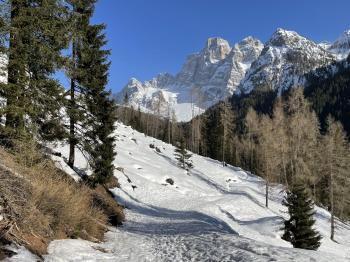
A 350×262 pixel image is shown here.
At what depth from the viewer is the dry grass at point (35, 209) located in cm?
825

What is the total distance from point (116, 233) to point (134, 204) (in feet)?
48.8

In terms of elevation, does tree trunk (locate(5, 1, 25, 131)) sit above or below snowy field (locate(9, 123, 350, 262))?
above

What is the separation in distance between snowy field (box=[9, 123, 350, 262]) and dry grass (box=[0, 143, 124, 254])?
0.46 m

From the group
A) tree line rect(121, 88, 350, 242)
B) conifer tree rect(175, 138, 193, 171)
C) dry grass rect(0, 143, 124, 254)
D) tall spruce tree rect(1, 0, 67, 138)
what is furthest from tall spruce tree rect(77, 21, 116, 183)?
conifer tree rect(175, 138, 193, 171)

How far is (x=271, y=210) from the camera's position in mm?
44812

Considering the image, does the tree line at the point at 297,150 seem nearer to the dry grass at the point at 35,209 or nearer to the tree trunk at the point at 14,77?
the tree trunk at the point at 14,77

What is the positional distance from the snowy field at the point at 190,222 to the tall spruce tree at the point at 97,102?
2.52 m

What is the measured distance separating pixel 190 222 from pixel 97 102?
10.1 m

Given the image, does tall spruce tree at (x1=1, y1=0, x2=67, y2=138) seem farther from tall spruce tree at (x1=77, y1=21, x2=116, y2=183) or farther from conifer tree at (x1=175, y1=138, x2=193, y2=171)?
conifer tree at (x1=175, y1=138, x2=193, y2=171)

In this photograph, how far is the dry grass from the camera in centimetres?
825

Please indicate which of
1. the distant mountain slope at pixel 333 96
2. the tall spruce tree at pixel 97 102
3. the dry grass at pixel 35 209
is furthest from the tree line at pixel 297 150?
the distant mountain slope at pixel 333 96

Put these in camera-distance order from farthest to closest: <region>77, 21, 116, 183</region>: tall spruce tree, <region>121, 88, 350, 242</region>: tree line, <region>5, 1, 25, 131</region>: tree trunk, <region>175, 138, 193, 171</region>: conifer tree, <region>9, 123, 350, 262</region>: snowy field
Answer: <region>175, 138, 193, 171</region>: conifer tree, <region>121, 88, 350, 242</region>: tree line, <region>77, 21, 116, 183</region>: tall spruce tree, <region>5, 1, 25, 131</region>: tree trunk, <region>9, 123, 350, 262</region>: snowy field

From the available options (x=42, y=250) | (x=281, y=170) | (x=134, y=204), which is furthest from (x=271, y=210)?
(x=42, y=250)

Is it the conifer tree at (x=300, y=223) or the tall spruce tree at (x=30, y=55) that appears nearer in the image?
the tall spruce tree at (x=30, y=55)
